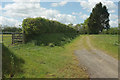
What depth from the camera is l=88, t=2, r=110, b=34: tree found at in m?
52.5

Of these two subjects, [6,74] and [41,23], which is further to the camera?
[41,23]

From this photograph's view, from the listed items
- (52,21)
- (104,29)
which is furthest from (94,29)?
(52,21)

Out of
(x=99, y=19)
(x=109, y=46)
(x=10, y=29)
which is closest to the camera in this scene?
(x=109, y=46)

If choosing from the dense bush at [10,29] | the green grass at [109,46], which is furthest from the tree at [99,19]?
the dense bush at [10,29]

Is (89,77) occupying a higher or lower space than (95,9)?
lower

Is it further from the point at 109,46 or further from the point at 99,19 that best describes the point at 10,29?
the point at 99,19

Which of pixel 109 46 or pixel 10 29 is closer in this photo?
pixel 109 46

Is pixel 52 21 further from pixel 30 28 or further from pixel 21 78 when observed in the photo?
pixel 21 78

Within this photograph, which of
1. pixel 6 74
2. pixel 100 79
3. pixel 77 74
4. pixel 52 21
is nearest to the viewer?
pixel 6 74

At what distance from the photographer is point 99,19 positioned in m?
52.5

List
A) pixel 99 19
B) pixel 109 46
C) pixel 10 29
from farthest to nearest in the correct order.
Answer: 1. pixel 99 19
2. pixel 10 29
3. pixel 109 46

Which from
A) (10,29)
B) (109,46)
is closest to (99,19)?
(109,46)

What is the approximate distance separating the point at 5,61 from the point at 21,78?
1414mm

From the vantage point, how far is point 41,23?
16.4 meters
